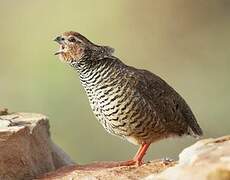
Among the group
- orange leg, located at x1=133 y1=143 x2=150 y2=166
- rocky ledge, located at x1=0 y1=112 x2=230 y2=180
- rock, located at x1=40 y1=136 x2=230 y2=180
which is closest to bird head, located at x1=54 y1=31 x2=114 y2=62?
rocky ledge, located at x1=0 y1=112 x2=230 y2=180

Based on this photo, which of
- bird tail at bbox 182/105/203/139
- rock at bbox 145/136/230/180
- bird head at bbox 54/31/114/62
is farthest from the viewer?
bird tail at bbox 182/105/203/139

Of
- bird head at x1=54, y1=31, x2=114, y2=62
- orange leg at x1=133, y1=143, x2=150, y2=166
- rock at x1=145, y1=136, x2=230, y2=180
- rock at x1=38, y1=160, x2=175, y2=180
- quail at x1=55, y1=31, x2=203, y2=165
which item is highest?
bird head at x1=54, y1=31, x2=114, y2=62

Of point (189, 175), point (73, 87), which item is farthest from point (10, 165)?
point (73, 87)

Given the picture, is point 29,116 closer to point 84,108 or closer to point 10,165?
point 10,165

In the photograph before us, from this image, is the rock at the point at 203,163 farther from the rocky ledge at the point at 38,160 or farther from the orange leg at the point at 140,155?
the orange leg at the point at 140,155

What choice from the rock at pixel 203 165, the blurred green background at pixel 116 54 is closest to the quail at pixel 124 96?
the rock at pixel 203 165

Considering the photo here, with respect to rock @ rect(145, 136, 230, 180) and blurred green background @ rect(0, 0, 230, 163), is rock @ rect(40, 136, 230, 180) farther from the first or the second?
blurred green background @ rect(0, 0, 230, 163)

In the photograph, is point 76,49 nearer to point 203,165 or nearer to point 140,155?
point 140,155

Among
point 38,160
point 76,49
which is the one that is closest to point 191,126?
point 76,49
